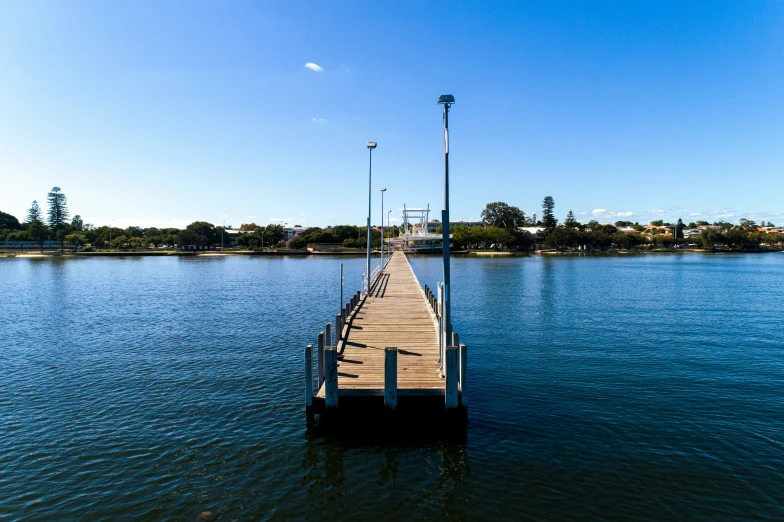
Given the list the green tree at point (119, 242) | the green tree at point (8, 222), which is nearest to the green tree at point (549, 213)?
the green tree at point (119, 242)

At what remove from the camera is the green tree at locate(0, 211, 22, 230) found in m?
188

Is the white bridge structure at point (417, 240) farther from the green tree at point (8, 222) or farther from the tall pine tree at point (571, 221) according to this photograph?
the green tree at point (8, 222)

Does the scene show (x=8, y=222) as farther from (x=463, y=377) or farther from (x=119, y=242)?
(x=463, y=377)

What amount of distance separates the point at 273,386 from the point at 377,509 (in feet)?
28.1

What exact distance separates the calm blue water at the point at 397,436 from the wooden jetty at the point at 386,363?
3.65 ft

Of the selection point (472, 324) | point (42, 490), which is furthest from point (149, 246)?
point (42, 490)

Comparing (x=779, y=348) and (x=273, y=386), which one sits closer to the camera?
(x=273, y=386)

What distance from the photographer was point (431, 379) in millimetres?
13688

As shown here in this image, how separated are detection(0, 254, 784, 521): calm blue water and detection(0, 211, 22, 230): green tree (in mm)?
209484

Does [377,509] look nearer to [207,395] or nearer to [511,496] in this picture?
[511,496]

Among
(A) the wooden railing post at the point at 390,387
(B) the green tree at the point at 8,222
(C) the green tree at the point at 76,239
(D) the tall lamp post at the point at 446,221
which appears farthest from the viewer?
(B) the green tree at the point at 8,222

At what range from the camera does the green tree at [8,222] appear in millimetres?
188125

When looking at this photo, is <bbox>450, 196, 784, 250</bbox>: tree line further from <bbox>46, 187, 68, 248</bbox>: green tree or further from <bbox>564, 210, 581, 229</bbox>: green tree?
<bbox>46, 187, 68, 248</bbox>: green tree

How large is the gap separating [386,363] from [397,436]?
81.8 inches
